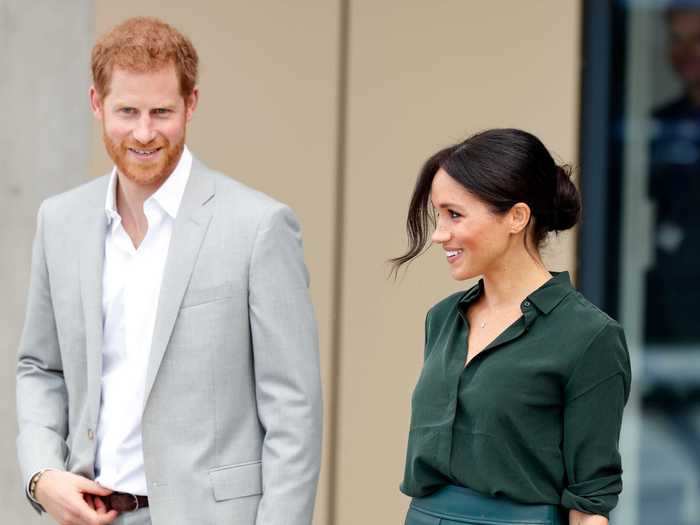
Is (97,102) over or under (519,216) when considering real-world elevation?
over

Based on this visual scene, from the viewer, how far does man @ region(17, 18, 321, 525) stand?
301 cm

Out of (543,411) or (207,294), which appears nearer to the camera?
(543,411)

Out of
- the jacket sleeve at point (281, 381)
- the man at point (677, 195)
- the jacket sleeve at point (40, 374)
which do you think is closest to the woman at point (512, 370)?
the jacket sleeve at point (281, 381)

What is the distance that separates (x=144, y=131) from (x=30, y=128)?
2.24m

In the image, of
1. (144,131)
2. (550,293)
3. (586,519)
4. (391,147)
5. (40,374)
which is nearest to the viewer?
(586,519)

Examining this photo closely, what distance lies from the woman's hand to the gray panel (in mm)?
2940

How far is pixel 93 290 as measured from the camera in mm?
3102

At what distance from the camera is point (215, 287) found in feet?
9.97

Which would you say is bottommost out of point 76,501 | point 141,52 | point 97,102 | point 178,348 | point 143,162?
point 76,501

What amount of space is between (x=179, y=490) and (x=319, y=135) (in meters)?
2.26

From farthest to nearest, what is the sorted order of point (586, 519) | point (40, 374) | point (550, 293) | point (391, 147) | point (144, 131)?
point (391, 147) < point (40, 374) < point (144, 131) < point (550, 293) < point (586, 519)

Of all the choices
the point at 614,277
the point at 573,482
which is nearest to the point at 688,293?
the point at 614,277

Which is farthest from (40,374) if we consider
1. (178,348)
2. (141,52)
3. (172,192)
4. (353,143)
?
(353,143)

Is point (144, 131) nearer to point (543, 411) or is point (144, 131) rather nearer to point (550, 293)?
point (550, 293)
